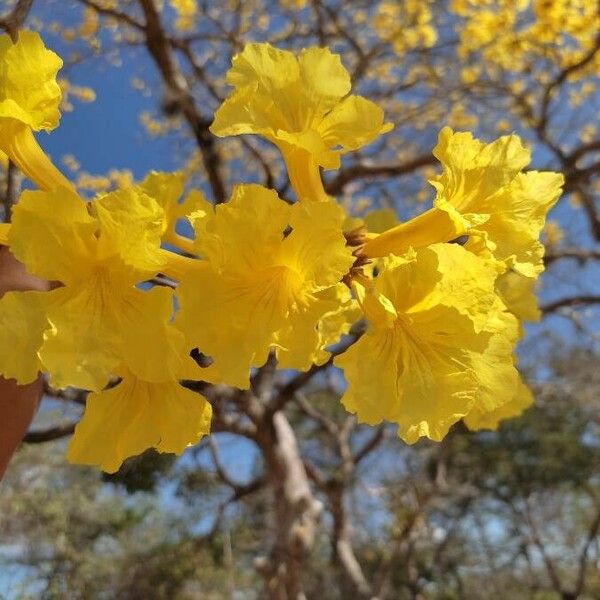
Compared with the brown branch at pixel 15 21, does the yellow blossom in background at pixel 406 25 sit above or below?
above

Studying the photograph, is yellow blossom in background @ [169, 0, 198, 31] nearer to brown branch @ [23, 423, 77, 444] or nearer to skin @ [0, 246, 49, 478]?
brown branch @ [23, 423, 77, 444]

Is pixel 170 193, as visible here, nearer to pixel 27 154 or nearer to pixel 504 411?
pixel 27 154

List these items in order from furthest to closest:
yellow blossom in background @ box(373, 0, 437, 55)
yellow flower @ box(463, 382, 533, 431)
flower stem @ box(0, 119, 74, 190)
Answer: yellow blossom in background @ box(373, 0, 437, 55)
yellow flower @ box(463, 382, 533, 431)
flower stem @ box(0, 119, 74, 190)

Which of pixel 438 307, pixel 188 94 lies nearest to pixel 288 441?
pixel 188 94

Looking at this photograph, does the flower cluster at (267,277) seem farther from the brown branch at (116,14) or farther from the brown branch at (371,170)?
the brown branch at (116,14)

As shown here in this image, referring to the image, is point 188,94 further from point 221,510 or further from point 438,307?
point 438,307

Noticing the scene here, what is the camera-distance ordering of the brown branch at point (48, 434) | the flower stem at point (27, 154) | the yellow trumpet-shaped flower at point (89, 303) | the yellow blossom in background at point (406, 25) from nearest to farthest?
the yellow trumpet-shaped flower at point (89, 303) → the flower stem at point (27, 154) → the brown branch at point (48, 434) → the yellow blossom in background at point (406, 25)

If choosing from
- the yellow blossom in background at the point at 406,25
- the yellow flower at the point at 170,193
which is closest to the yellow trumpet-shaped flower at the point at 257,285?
the yellow flower at the point at 170,193

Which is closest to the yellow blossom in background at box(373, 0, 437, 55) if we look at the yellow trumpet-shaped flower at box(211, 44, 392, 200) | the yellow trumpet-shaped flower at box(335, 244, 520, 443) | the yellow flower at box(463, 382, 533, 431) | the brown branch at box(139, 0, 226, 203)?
the brown branch at box(139, 0, 226, 203)
